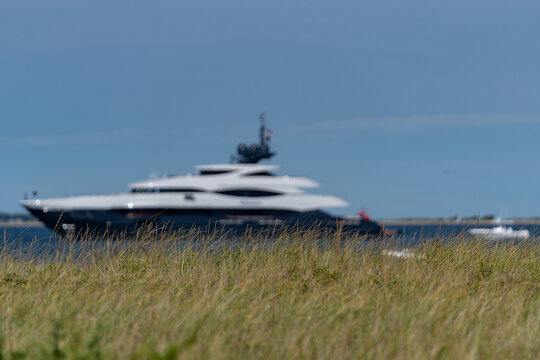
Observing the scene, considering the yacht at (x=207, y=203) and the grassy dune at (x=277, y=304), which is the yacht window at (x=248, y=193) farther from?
the grassy dune at (x=277, y=304)

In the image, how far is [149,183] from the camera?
48.3 metres

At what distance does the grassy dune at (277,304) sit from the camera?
471 cm

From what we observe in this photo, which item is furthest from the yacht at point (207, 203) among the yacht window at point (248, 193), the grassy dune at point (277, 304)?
the grassy dune at point (277, 304)

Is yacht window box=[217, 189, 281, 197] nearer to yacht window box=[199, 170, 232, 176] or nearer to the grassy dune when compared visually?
yacht window box=[199, 170, 232, 176]

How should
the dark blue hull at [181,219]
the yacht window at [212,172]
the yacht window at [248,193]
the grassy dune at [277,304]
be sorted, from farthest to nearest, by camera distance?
1. the yacht window at [212,172]
2. the yacht window at [248,193]
3. the dark blue hull at [181,219]
4. the grassy dune at [277,304]

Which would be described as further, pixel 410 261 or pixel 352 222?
pixel 352 222

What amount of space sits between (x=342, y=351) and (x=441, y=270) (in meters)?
3.37

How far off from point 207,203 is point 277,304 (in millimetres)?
42186

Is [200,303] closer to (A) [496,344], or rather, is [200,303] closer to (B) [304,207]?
(A) [496,344]

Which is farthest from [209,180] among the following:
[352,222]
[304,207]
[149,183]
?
[352,222]

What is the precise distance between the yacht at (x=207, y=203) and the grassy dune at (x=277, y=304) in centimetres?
3688

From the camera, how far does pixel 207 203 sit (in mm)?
47938

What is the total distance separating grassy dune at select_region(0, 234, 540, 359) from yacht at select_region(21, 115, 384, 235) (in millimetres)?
36876

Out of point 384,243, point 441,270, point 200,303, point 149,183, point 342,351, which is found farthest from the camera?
point 149,183
